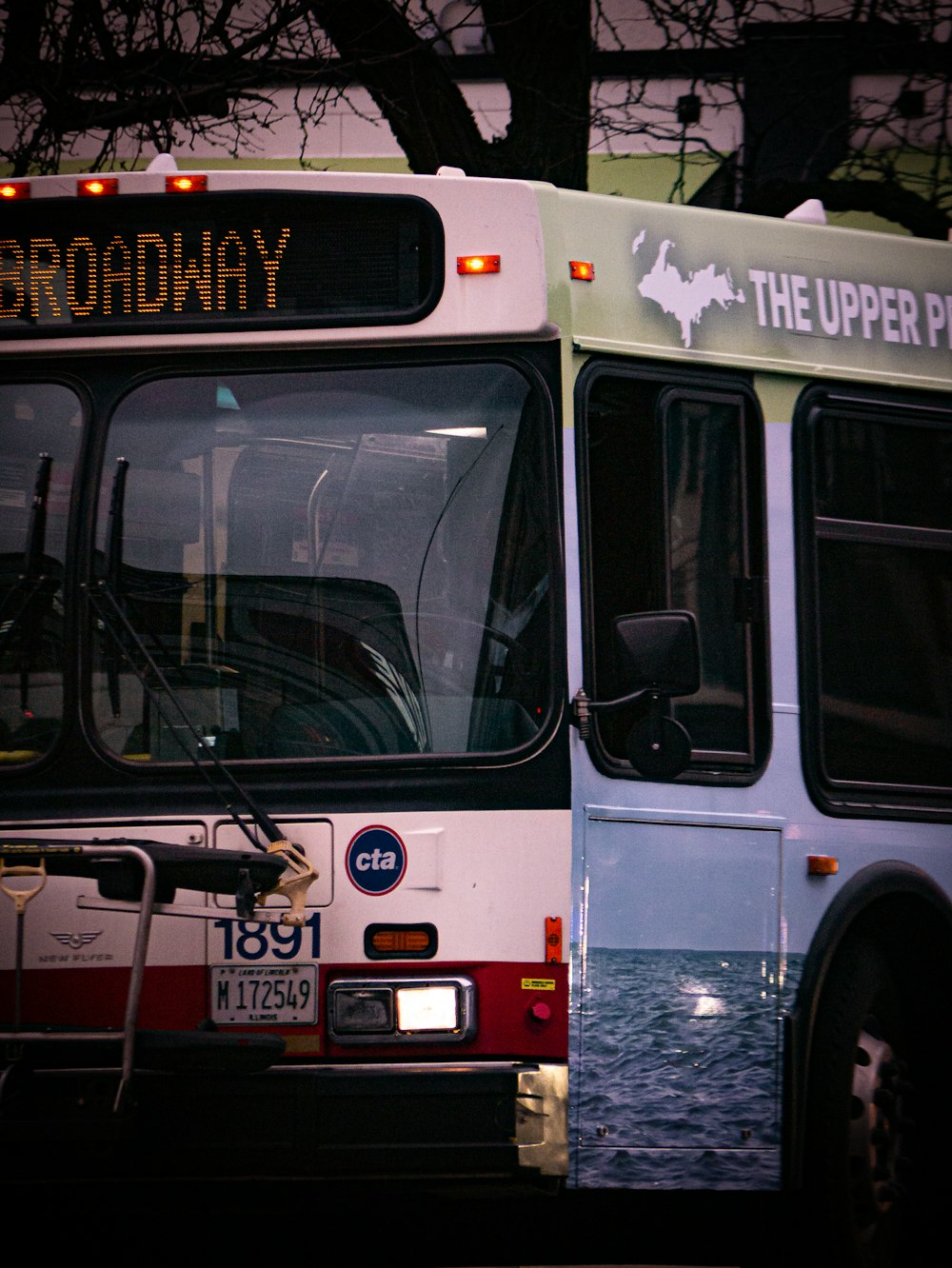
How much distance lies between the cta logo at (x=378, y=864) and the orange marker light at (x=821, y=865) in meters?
1.28

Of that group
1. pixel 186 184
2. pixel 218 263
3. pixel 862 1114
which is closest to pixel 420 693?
pixel 218 263

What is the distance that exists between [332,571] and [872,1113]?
2.30 metres

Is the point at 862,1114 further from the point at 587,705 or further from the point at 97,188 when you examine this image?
the point at 97,188

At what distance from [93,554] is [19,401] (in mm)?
519

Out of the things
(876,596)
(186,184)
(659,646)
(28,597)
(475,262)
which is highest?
(186,184)

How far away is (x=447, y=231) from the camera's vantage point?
14.0 ft

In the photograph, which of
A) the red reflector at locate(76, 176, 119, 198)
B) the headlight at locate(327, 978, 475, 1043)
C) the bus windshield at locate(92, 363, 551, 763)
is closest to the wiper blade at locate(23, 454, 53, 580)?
the bus windshield at locate(92, 363, 551, 763)

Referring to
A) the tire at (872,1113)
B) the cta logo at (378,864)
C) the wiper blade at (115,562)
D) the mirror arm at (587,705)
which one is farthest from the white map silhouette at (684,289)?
the tire at (872,1113)

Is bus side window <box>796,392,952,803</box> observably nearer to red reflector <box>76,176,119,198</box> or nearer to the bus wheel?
the bus wheel

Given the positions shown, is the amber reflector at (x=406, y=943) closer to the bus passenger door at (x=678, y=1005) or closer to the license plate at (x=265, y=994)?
the license plate at (x=265, y=994)

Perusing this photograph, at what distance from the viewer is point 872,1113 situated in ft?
15.1

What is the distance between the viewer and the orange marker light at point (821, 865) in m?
4.54

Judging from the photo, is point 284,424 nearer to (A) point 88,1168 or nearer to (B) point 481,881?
(B) point 481,881

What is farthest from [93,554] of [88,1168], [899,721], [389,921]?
[899,721]
